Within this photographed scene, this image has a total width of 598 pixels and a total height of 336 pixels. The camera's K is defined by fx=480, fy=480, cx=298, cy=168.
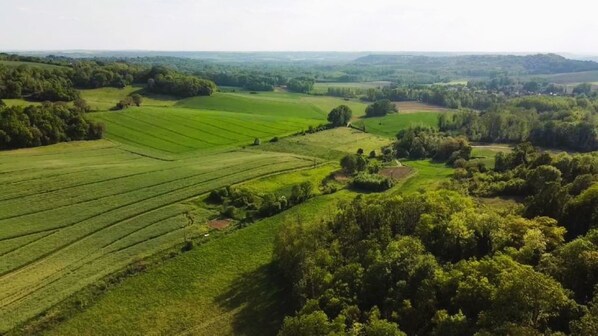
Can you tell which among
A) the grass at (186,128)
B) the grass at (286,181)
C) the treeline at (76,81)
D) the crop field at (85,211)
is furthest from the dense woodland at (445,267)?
the treeline at (76,81)

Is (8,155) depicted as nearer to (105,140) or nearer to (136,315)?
(105,140)

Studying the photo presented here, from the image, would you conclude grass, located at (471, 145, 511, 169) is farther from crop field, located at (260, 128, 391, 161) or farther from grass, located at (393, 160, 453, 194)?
crop field, located at (260, 128, 391, 161)

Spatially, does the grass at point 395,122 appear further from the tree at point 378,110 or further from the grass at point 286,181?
the grass at point 286,181

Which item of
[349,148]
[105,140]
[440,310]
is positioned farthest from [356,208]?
[105,140]

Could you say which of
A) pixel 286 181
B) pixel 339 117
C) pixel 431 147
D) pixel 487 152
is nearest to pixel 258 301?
pixel 286 181

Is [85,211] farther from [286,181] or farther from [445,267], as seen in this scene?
[445,267]
